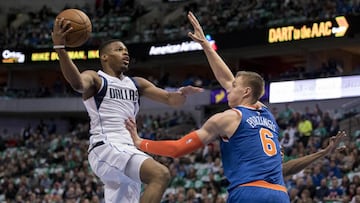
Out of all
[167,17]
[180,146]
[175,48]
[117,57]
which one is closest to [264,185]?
[180,146]

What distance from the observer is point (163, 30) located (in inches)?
1244

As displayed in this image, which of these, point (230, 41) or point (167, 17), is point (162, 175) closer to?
point (230, 41)

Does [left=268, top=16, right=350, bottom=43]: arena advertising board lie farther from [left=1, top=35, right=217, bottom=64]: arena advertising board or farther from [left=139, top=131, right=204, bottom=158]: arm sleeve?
[left=139, top=131, right=204, bottom=158]: arm sleeve

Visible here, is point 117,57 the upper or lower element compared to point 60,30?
lower

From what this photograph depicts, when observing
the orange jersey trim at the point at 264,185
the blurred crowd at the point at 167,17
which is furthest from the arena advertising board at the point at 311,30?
the orange jersey trim at the point at 264,185

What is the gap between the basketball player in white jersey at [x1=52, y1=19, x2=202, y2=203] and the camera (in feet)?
18.8

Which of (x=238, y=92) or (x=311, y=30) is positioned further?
(x=311, y=30)

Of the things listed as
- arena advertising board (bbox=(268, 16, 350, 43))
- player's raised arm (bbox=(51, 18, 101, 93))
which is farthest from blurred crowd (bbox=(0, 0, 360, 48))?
player's raised arm (bbox=(51, 18, 101, 93))

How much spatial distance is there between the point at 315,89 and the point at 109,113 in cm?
1835

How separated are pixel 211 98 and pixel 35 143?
27.2 feet

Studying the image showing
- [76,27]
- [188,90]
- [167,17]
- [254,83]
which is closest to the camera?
[254,83]

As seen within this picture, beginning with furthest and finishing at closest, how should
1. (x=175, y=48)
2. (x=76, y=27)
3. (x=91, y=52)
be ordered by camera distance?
(x=91, y=52) → (x=175, y=48) → (x=76, y=27)

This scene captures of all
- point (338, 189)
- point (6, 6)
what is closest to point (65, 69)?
point (338, 189)

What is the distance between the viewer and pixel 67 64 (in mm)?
5672
